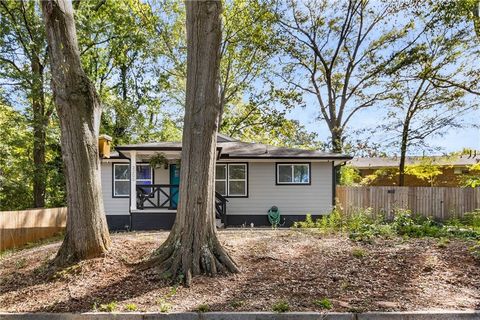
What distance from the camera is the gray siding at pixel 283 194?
513 inches

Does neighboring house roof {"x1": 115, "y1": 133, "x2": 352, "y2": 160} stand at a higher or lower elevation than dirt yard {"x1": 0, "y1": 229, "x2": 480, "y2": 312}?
higher

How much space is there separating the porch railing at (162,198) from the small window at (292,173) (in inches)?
94.7

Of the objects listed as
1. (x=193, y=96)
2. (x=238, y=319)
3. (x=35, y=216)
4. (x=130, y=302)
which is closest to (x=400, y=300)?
(x=238, y=319)

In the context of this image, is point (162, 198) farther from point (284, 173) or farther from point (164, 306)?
point (164, 306)

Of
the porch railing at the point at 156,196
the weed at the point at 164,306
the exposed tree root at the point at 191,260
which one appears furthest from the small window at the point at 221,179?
the weed at the point at 164,306

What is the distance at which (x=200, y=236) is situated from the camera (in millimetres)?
4910

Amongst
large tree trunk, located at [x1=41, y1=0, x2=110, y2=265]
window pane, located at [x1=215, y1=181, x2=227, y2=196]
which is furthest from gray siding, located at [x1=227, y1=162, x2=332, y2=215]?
large tree trunk, located at [x1=41, y1=0, x2=110, y2=265]

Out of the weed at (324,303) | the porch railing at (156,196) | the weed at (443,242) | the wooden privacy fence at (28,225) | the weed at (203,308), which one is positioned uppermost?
the porch railing at (156,196)

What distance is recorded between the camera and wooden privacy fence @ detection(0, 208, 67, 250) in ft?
31.5

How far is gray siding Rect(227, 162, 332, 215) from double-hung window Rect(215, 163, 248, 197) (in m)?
0.21

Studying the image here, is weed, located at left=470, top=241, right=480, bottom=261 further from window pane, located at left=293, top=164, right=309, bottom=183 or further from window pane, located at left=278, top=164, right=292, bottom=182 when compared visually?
window pane, located at left=278, top=164, right=292, bottom=182

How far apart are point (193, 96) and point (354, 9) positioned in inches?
704

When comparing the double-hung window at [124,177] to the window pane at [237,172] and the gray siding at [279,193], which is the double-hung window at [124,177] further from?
the window pane at [237,172]

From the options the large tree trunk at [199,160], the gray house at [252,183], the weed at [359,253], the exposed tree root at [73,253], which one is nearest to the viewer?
the large tree trunk at [199,160]
